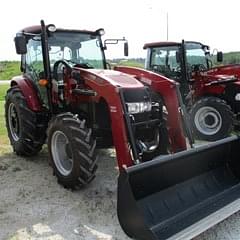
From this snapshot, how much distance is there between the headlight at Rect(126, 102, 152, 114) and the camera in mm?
4820

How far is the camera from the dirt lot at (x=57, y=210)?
392cm

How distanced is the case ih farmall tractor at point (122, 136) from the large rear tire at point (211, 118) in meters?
2.94

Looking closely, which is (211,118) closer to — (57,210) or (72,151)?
(72,151)

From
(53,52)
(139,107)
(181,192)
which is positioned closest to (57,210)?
(181,192)

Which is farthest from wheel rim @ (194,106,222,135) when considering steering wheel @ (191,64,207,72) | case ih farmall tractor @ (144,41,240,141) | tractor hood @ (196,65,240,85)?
steering wheel @ (191,64,207,72)

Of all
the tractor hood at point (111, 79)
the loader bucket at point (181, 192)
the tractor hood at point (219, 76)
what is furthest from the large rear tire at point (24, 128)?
the tractor hood at point (219, 76)

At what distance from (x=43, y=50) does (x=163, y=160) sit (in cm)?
269

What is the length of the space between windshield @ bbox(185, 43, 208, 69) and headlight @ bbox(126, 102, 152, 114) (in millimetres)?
4179

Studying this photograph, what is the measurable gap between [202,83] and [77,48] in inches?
139

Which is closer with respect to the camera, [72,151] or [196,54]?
[72,151]

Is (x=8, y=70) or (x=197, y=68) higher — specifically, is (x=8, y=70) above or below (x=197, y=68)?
below

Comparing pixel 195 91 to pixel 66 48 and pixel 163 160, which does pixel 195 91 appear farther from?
pixel 163 160

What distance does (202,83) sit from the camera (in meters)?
8.71

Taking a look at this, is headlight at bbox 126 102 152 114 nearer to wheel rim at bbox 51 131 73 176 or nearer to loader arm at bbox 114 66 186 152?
loader arm at bbox 114 66 186 152
